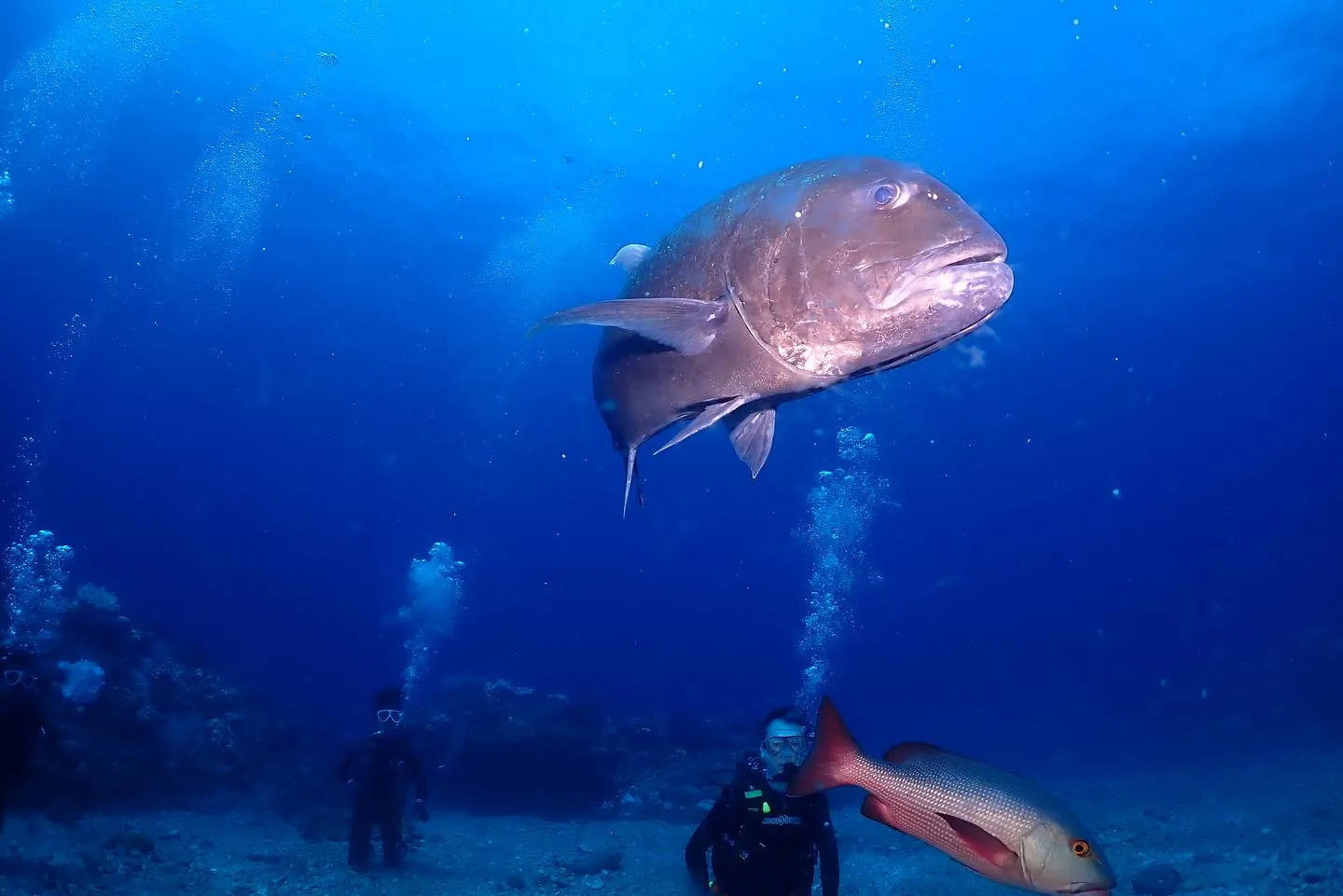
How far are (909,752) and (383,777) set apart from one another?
950 cm

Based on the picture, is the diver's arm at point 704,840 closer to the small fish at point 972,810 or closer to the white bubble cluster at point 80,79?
the small fish at point 972,810

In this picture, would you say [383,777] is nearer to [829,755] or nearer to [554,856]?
[554,856]

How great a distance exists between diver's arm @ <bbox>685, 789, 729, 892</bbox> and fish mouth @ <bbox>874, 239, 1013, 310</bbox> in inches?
163

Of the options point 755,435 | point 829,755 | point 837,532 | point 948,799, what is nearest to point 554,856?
point 829,755

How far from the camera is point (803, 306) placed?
2.33 metres

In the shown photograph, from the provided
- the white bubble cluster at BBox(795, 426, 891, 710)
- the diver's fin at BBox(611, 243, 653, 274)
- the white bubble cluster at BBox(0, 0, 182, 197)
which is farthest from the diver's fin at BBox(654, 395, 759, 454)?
the white bubble cluster at BBox(0, 0, 182, 197)

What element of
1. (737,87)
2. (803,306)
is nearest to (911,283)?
(803,306)

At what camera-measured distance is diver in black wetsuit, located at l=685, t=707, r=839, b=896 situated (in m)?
4.90

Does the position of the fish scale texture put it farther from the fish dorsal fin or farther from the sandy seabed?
the sandy seabed

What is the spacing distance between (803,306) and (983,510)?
12101 cm

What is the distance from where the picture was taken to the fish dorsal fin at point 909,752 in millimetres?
3100

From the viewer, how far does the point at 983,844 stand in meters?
2.81

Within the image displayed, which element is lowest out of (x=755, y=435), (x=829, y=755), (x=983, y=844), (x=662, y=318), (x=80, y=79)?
(x=983, y=844)

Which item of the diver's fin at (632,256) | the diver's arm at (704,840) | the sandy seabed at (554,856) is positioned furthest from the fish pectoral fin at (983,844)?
the sandy seabed at (554,856)
